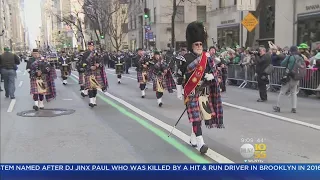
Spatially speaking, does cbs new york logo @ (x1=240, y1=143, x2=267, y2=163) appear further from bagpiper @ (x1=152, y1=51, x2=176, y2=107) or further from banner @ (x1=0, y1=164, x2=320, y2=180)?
bagpiper @ (x1=152, y1=51, x2=176, y2=107)

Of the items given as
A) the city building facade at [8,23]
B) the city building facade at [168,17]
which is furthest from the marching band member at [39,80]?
the city building facade at [8,23]

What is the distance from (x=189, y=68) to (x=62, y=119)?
426 cm

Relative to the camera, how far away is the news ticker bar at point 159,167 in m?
4.18

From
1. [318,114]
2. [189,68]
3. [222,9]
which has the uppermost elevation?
[222,9]

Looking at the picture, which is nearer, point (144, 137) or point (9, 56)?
point (144, 137)

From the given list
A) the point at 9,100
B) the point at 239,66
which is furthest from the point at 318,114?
the point at 9,100

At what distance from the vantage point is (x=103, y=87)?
11094mm

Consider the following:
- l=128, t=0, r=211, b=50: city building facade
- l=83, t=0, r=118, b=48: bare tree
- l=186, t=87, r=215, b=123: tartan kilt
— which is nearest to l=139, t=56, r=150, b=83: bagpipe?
l=186, t=87, r=215, b=123: tartan kilt

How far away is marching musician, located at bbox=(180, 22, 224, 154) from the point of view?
5.61 meters

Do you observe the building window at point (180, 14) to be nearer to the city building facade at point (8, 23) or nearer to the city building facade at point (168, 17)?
the city building facade at point (168, 17)

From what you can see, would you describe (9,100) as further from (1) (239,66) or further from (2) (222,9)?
(2) (222,9)

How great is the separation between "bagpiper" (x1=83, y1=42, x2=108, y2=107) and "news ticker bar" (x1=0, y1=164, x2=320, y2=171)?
657 cm

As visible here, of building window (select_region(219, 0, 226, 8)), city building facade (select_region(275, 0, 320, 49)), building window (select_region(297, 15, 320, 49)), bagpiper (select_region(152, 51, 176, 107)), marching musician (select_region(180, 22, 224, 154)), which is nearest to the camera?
marching musician (select_region(180, 22, 224, 154))

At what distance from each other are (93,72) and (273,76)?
7015mm
